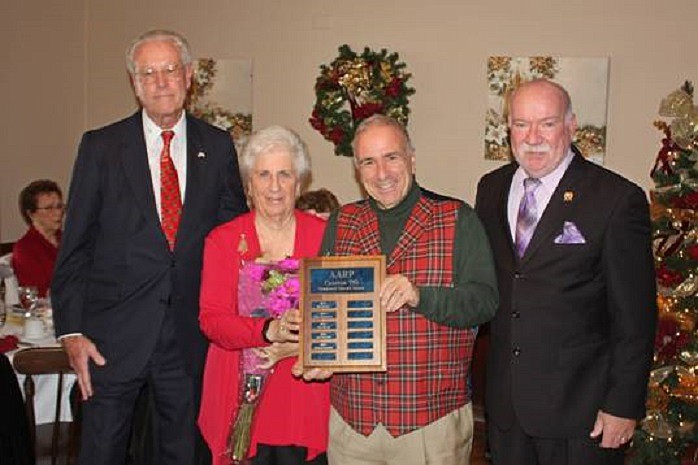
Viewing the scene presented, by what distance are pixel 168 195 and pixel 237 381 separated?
69 cm

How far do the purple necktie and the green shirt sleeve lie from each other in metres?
0.11

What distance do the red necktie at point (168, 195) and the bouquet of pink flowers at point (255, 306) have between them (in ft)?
1.18

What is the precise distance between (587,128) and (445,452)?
419cm

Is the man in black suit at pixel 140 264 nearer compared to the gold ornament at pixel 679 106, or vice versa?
the man in black suit at pixel 140 264

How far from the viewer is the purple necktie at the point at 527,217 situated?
9.62ft

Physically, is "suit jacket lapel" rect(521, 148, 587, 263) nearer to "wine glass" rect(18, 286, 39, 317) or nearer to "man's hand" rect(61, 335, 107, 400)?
"man's hand" rect(61, 335, 107, 400)

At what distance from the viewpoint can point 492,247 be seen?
9.87ft

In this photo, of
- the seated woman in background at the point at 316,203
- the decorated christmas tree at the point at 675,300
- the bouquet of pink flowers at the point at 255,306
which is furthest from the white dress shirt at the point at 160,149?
the decorated christmas tree at the point at 675,300

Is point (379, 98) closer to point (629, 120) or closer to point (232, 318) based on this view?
point (629, 120)

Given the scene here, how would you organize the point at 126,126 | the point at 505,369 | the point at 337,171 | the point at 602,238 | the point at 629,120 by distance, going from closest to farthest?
the point at 602,238, the point at 505,369, the point at 126,126, the point at 629,120, the point at 337,171

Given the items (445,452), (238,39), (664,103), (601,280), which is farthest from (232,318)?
(238,39)

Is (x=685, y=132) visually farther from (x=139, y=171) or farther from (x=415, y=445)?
(x=139, y=171)

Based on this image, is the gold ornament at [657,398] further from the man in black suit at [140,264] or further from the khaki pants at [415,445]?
the man in black suit at [140,264]

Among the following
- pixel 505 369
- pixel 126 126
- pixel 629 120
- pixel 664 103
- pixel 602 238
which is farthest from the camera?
pixel 629 120
